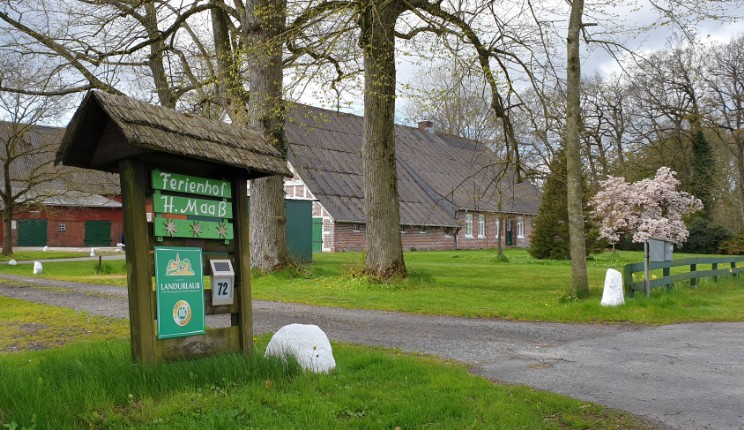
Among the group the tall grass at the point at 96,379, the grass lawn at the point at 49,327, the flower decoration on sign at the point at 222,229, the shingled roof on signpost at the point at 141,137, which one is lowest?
the grass lawn at the point at 49,327

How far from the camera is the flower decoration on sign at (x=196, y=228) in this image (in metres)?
6.54

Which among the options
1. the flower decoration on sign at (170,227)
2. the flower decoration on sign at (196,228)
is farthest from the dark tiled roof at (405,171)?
the flower decoration on sign at (170,227)

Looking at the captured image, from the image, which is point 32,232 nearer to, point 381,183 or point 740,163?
point 381,183

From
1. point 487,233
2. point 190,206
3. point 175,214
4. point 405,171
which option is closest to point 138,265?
point 175,214

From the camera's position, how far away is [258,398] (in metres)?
5.52

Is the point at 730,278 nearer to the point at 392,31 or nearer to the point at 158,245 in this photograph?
the point at 392,31

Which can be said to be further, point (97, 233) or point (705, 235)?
point (97, 233)

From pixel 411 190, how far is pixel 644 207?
15159mm

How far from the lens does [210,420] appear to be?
16.0 ft

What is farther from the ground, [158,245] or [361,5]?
[361,5]

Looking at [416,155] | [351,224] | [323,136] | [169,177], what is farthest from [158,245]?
[416,155]

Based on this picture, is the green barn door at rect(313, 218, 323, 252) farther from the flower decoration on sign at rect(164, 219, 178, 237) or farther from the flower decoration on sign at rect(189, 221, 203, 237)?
the flower decoration on sign at rect(164, 219, 178, 237)

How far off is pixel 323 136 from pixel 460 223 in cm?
1169

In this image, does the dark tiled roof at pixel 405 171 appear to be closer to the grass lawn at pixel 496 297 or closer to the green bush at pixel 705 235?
the green bush at pixel 705 235
